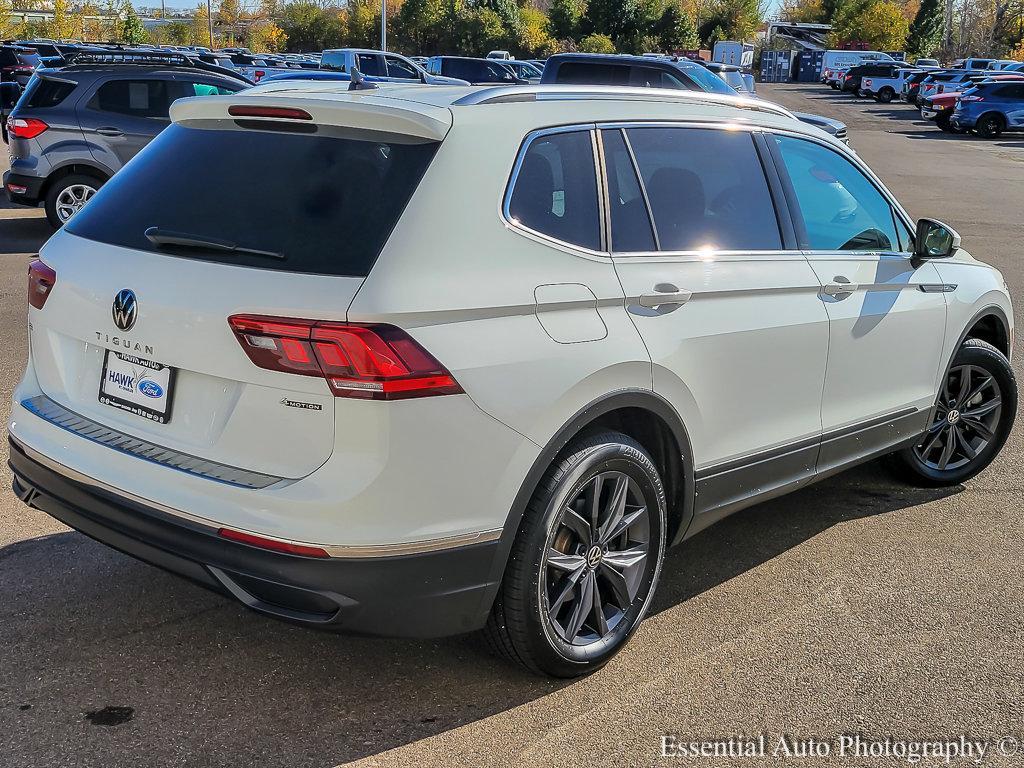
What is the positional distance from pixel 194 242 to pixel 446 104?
2.82ft

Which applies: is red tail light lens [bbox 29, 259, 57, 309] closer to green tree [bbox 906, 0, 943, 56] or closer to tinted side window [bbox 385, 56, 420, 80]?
tinted side window [bbox 385, 56, 420, 80]

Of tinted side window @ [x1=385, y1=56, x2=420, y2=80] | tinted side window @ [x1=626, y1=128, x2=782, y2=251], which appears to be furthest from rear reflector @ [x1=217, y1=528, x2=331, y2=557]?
tinted side window @ [x1=385, y1=56, x2=420, y2=80]

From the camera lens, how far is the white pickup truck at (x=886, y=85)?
56844 mm

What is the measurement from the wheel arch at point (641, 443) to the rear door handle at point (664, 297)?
293mm

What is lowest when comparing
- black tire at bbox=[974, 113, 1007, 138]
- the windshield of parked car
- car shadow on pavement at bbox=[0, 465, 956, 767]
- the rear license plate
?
black tire at bbox=[974, 113, 1007, 138]

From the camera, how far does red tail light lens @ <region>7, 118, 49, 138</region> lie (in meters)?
11.2

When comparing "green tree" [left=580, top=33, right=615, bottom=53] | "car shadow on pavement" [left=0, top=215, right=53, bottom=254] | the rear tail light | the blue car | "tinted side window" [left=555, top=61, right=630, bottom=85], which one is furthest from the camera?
"green tree" [left=580, top=33, right=615, bottom=53]

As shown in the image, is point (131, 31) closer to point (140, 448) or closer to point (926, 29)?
point (926, 29)

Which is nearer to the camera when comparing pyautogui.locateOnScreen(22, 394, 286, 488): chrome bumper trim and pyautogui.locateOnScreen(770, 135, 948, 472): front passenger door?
pyautogui.locateOnScreen(22, 394, 286, 488): chrome bumper trim

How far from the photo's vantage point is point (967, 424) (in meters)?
5.42

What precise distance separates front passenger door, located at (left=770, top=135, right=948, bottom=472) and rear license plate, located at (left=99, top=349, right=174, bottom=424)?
8.25ft

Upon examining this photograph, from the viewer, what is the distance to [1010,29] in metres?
80.9

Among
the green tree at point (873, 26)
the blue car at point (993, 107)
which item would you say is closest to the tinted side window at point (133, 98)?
the blue car at point (993, 107)

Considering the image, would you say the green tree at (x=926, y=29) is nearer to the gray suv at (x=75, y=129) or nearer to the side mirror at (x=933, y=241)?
the gray suv at (x=75, y=129)
